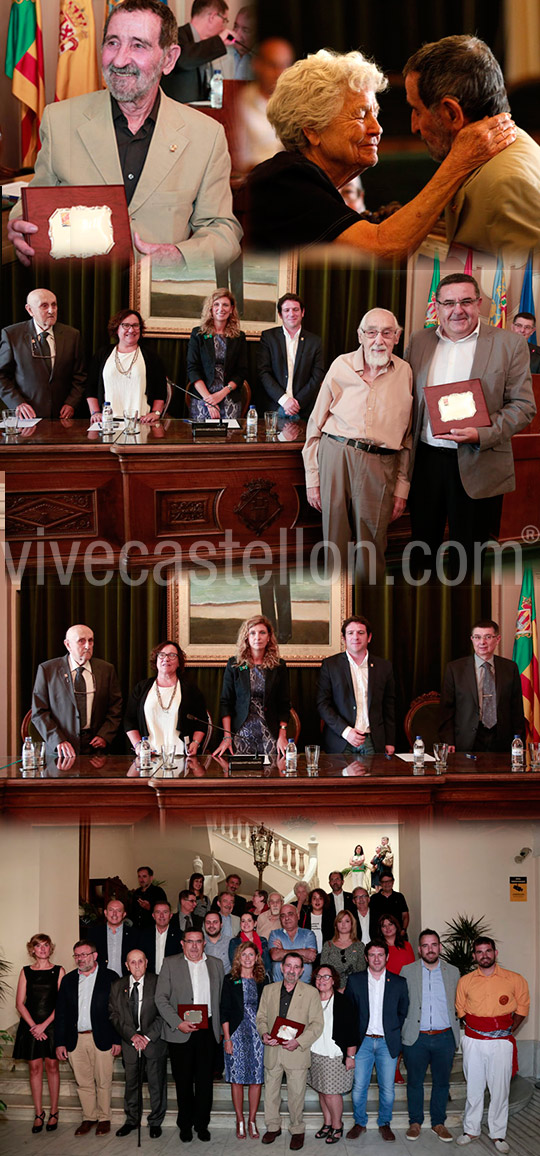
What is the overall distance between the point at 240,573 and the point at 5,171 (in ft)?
8.19

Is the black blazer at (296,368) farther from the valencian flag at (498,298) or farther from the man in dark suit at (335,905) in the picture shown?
the man in dark suit at (335,905)

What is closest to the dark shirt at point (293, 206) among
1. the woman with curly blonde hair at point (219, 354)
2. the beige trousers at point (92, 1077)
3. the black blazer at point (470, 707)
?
the woman with curly blonde hair at point (219, 354)

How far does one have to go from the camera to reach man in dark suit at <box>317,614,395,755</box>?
5.96 metres

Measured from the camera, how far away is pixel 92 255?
6.02 m

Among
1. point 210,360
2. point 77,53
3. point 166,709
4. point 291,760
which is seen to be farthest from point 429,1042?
point 77,53

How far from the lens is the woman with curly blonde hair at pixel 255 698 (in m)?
5.92

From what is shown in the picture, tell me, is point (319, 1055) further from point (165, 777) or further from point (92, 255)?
point (92, 255)

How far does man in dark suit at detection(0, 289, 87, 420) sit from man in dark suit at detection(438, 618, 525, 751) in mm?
2516

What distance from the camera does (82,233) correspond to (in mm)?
5996

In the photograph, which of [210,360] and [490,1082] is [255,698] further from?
[490,1082]

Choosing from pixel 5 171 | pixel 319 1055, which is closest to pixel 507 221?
pixel 5 171

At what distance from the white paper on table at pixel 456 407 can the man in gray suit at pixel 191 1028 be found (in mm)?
2869

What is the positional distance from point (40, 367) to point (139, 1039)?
344cm

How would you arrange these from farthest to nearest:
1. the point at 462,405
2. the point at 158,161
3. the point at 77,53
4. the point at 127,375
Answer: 1. the point at 77,53
2. the point at 158,161
3. the point at 127,375
4. the point at 462,405
